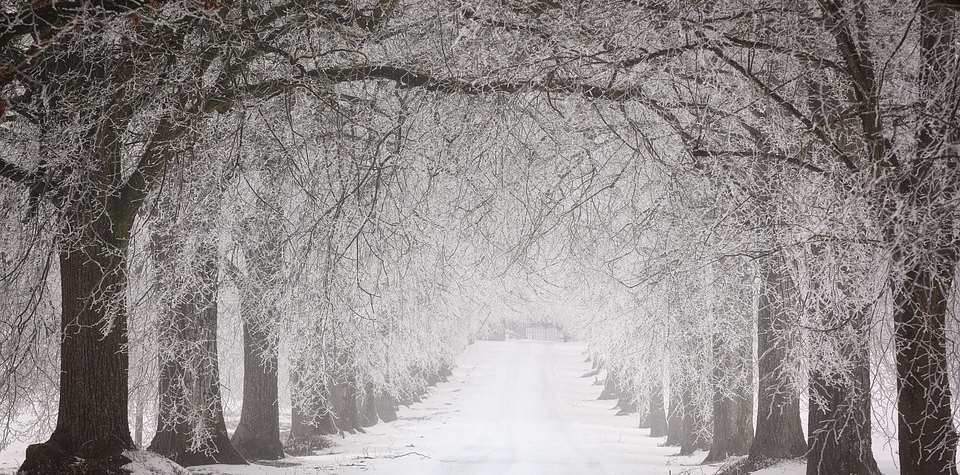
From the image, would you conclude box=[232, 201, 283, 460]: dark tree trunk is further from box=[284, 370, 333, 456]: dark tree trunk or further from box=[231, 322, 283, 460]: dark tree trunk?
box=[284, 370, 333, 456]: dark tree trunk

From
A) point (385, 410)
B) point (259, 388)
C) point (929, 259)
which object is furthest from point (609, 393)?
point (929, 259)

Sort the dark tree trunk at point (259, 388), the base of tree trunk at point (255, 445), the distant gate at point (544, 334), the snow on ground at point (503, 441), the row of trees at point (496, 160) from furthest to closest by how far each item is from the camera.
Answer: the distant gate at point (544, 334), the snow on ground at point (503, 441), the base of tree trunk at point (255, 445), the dark tree trunk at point (259, 388), the row of trees at point (496, 160)

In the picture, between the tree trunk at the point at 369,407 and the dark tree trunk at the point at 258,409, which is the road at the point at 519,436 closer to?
the tree trunk at the point at 369,407

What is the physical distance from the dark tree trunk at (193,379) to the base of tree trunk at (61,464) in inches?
79.3

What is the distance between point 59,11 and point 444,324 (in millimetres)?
18326

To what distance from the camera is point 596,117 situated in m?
9.40

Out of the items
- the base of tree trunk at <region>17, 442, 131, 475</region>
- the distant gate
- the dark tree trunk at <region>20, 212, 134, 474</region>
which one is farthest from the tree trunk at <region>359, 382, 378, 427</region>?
the distant gate

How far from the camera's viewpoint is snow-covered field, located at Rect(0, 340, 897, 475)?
47.5 ft

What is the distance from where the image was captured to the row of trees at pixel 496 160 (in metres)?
6.08

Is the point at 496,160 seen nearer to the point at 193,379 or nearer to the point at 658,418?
the point at 193,379

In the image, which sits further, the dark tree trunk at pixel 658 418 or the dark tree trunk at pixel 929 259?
the dark tree trunk at pixel 658 418

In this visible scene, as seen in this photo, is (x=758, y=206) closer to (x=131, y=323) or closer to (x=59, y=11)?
(x=59, y=11)

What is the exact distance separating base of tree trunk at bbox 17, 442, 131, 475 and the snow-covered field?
2739 mm

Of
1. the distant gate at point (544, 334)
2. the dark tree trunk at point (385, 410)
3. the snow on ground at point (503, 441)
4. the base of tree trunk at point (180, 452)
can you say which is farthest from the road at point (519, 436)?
the distant gate at point (544, 334)
